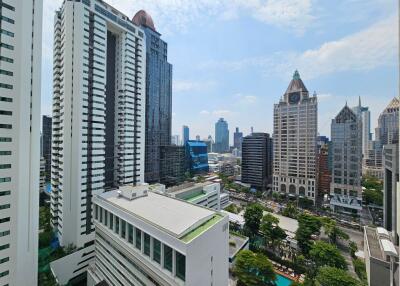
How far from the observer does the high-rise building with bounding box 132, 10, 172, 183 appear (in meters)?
69.3

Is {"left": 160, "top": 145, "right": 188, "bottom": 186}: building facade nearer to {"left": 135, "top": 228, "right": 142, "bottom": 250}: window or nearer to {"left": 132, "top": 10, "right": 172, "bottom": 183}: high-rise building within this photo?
{"left": 132, "top": 10, "right": 172, "bottom": 183}: high-rise building

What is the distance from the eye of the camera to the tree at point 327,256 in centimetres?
2917

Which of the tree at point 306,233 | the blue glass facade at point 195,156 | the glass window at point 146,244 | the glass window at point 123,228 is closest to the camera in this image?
the glass window at point 146,244

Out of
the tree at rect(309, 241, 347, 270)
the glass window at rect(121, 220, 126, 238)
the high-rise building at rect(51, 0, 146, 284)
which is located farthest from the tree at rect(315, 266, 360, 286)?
the high-rise building at rect(51, 0, 146, 284)

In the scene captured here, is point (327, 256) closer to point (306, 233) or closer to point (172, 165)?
point (306, 233)

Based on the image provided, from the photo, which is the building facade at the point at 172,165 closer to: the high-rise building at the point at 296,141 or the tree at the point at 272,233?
the high-rise building at the point at 296,141

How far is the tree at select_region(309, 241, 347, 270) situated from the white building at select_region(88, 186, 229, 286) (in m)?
18.2

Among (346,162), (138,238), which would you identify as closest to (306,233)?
(138,238)

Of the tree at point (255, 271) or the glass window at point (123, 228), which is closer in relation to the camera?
the glass window at point (123, 228)

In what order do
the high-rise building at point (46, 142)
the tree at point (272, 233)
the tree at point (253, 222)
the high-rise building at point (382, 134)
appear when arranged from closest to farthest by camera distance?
the tree at point (272, 233), the tree at point (253, 222), the high-rise building at point (46, 142), the high-rise building at point (382, 134)

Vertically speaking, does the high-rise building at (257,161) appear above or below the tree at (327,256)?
above

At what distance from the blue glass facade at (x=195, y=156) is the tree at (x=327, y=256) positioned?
73693mm

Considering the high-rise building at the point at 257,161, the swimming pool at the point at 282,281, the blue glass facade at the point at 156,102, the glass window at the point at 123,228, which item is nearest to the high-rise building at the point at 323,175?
the high-rise building at the point at 257,161

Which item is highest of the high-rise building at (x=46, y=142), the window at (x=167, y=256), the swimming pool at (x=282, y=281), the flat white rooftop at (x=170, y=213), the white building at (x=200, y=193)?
the high-rise building at (x=46, y=142)
